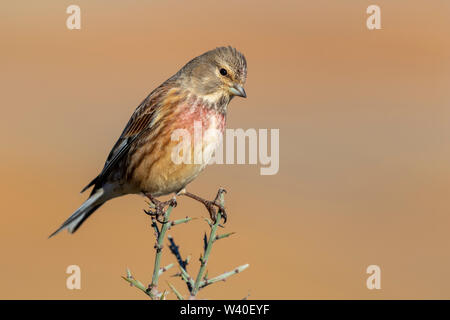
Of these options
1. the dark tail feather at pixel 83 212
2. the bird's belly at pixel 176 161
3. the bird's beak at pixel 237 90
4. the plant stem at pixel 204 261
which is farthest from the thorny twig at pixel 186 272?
the dark tail feather at pixel 83 212

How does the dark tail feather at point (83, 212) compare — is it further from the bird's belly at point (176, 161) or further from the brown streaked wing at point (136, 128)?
the bird's belly at point (176, 161)

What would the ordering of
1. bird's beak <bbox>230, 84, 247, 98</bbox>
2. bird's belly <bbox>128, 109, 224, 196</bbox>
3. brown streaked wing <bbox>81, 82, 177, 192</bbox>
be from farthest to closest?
brown streaked wing <bbox>81, 82, 177, 192</bbox> → bird's beak <bbox>230, 84, 247, 98</bbox> → bird's belly <bbox>128, 109, 224, 196</bbox>

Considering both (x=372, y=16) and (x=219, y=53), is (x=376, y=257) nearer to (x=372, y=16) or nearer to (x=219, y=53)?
(x=219, y=53)

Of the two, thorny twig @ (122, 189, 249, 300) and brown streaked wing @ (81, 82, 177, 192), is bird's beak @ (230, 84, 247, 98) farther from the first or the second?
thorny twig @ (122, 189, 249, 300)

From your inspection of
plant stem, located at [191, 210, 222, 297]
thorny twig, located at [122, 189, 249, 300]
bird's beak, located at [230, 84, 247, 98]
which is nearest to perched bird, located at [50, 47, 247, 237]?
bird's beak, located at [230, 84, 247, 98]

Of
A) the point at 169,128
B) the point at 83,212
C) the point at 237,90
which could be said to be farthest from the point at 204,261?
the point at 83,212

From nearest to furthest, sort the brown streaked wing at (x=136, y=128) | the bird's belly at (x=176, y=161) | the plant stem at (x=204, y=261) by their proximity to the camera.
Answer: the plant stem at (x=204, y=261)
the bird's belly at (x=176, y=161)
the brown streaked wing at (x=136, y=128)

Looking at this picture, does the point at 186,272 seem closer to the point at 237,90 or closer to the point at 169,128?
the point at 169,128

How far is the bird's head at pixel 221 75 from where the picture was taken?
480 cm

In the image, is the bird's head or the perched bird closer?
the perched bird

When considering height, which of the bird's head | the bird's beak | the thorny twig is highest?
the bird's head

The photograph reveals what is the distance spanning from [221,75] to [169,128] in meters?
0.56

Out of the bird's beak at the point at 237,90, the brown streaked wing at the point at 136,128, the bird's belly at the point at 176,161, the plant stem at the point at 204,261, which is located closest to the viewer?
the plant stem at the point at 204,261

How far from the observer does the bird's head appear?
4.80 meters
